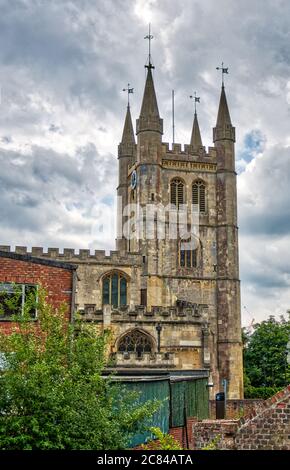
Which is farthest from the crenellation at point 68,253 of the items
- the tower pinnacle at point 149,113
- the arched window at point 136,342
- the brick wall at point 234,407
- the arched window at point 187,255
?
the brick wall at point 234,407

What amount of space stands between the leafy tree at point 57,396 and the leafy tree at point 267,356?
43.1 m

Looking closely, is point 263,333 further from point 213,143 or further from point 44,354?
point 44,354

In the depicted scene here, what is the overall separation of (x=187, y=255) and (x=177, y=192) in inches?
207

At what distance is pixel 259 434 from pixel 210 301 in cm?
4047

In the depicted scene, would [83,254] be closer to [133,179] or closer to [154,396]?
[133,179]

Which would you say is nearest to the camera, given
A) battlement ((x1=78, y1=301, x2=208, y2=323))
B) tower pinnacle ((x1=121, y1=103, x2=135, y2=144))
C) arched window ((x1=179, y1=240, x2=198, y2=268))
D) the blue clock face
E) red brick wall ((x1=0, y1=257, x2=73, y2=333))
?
red brick wall ((x1=0, y1=257, x2=73, y2=333))

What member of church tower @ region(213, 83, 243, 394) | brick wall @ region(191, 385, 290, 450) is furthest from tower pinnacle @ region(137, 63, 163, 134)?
brick wall @ region(191, 385, 290, 450)

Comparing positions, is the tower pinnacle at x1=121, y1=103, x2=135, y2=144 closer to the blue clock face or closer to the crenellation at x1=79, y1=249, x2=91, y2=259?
the blue clock face

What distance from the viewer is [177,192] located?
54188mm

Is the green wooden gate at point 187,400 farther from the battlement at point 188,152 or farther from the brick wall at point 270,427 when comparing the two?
the battlement at point 188,152

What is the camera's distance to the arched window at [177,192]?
53.9 metres

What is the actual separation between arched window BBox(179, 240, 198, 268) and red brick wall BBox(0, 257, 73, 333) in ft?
92.9

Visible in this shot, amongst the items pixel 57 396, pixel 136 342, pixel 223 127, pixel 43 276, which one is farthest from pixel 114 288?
pixel 57 396

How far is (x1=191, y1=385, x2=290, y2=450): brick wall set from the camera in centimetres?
1102
